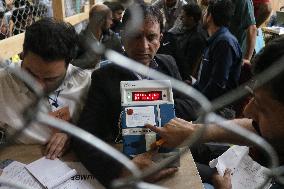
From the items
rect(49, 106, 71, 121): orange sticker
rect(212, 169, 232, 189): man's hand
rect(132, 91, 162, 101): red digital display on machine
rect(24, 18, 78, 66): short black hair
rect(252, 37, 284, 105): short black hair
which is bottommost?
rect(212, 169, 232, 189): man's hand

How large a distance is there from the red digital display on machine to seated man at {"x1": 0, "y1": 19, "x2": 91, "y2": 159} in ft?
0.76

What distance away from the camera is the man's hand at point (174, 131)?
912mm

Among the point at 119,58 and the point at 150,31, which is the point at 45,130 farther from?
the point at 119,58

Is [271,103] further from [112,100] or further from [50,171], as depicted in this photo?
[50,171]

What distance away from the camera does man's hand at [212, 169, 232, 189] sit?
1.36 metres

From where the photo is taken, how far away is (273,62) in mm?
726

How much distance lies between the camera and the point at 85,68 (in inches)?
51.4

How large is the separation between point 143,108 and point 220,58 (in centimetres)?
119

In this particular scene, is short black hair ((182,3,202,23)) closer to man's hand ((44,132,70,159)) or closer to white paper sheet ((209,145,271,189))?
white paper sheet ((209,145,271,189))

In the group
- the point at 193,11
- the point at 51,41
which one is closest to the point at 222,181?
the point at 51,41

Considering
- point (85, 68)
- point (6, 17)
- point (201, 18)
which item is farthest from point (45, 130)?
point (201, 18)

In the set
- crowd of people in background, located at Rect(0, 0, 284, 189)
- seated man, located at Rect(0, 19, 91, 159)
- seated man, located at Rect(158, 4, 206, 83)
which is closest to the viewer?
crowd of people in background, located at Rect(0, 0, 284, 189)

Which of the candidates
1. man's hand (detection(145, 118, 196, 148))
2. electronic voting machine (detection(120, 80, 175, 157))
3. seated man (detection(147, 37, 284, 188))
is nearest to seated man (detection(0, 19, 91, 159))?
electronic voting machine (detection(120, 80, 175, 157))

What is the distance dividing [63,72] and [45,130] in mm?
215
